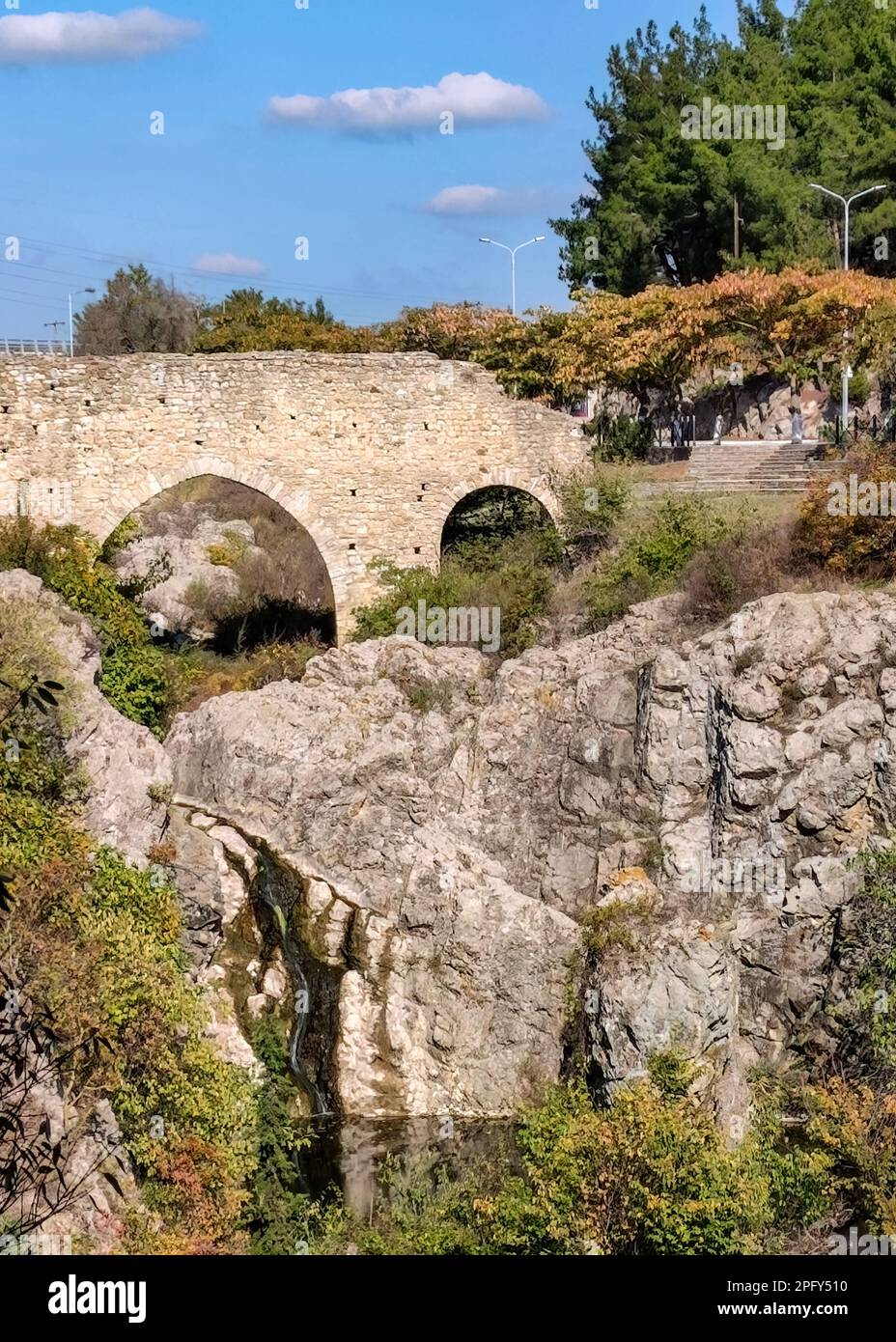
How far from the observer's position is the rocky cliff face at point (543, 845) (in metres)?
20.5

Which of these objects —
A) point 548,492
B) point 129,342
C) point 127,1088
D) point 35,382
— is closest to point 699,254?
point 129,342

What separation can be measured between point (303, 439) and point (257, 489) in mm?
1086

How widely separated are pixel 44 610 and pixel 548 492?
906cm

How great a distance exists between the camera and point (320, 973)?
70.9 feet

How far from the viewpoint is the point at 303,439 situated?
26.5 meters

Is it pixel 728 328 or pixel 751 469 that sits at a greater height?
pixel 728 328

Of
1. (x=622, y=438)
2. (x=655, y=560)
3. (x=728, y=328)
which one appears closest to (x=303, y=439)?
(x=655, y=560)

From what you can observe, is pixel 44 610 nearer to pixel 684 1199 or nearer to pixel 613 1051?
pixel 613 1051

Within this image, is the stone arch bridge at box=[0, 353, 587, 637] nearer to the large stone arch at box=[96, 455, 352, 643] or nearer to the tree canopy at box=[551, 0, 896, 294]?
the large stone arch at box=[96, 455, 352, 643]

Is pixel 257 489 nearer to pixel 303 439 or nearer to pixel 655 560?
pixel 303 439

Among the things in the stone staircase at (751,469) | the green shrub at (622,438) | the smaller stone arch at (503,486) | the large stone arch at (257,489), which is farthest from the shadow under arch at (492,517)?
the stone staircase at (751,469)

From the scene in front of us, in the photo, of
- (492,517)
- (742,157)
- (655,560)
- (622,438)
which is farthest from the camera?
(742,157)

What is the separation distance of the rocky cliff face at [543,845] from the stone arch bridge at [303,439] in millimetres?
3293

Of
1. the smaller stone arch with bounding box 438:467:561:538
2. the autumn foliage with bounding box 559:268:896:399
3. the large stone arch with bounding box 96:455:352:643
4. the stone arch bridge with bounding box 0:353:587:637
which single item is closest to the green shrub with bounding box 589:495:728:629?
the smaller stone arch with bounding box 438:467:561:538
